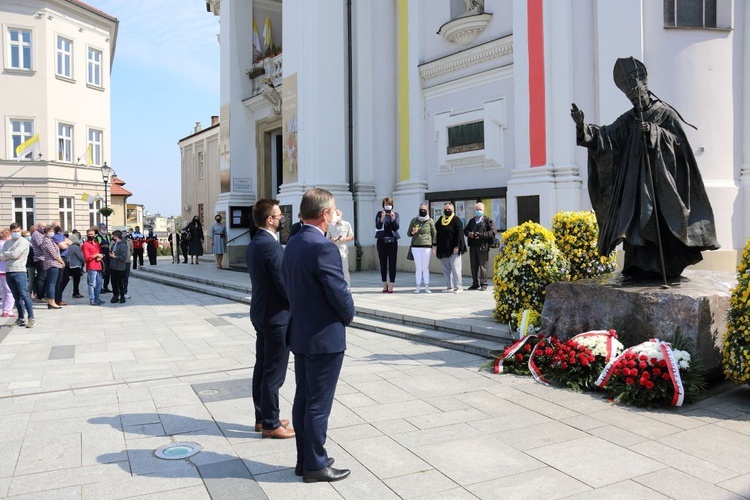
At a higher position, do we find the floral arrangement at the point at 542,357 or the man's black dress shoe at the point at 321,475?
the floral arrangement at the point at 542,357

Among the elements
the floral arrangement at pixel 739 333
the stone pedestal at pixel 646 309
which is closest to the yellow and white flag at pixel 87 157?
the stone pedestal at pixel 646 309

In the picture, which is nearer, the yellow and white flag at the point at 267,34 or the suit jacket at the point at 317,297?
the suit jacket at the point at 317,297

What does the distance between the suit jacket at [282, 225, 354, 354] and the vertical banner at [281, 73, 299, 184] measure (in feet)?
47.5

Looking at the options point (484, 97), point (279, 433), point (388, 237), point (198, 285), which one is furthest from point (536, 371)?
point (198, 285)

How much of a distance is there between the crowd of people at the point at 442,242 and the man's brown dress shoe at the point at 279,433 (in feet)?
25.1

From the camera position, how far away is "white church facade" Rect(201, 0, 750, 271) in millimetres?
12016

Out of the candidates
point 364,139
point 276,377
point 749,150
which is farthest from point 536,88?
point 276,377

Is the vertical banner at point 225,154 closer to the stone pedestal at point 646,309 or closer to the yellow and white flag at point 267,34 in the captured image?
the yellow and white flag at point 267,34

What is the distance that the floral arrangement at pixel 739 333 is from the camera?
4.96m

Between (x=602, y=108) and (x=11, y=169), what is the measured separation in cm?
3037

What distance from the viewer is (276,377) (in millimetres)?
4582

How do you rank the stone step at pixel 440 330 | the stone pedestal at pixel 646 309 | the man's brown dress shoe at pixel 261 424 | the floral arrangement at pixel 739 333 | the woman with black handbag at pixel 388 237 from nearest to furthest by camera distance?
the man's brown dress shoe at pixel 261 424
the floral arrangement at pixel 739 333
the stone pedestal at pixel 646 309
the stone step at pixel 440 330
the woman with black handbag at pixel 388 237

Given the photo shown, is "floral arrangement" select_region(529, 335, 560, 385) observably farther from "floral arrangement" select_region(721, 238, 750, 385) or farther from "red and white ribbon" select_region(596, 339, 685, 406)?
"floral arrangement" select_region(721, 238, 750, 385)

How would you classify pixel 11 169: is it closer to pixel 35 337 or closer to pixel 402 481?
pixel 35 337
